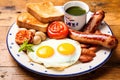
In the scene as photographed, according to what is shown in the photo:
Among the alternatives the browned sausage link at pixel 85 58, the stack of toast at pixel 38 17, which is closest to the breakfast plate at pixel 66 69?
the browned sausage link at pixel 85 58

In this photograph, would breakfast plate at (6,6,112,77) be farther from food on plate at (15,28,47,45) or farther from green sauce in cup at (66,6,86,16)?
green sauce in cup at (66,6,86,16)

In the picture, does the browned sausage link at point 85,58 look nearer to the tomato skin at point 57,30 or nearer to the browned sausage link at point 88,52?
the browned sausage link at point 88,52

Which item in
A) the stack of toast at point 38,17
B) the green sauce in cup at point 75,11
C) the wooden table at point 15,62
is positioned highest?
the green sauce in cup at point 75,11

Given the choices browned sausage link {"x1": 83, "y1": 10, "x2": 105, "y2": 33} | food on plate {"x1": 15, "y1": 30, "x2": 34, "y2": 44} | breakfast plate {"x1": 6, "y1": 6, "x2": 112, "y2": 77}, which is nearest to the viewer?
breakfast plate {"x1": 6, "y1": 6, "x2": 112, "y2": 77}

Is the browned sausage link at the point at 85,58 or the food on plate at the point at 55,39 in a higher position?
the food on plate at the point at 55,39

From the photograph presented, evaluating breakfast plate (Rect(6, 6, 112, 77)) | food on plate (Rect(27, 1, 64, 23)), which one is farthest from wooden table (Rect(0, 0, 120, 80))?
food on plate (Rect(27, 1, 64, 23))

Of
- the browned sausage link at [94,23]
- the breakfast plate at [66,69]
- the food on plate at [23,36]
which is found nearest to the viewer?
the breakfast plate at [66,69]

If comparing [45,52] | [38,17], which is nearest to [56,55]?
[45,52]
